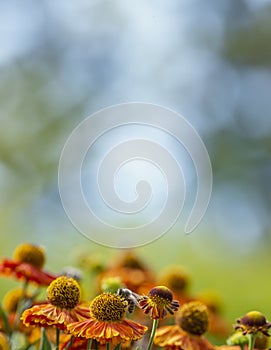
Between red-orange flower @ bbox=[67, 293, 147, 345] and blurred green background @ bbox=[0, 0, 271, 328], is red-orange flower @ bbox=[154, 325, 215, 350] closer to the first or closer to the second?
red-orange flower @ bbox=[67, 293, 147, 345]

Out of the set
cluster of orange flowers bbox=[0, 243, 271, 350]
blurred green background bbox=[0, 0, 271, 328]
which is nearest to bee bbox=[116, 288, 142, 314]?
cluster of orange flowers bbox=[0, 243, 271, 350]

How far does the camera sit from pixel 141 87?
5645 mm

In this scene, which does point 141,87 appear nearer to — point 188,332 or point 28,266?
point 28,266

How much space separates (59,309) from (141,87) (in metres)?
5.02

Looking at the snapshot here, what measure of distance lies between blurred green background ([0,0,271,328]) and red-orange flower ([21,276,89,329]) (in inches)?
133

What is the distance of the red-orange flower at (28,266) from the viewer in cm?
93

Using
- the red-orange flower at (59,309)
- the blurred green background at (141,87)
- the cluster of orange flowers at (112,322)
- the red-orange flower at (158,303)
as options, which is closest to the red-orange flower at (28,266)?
the cluster of orange flowers at (112,322)

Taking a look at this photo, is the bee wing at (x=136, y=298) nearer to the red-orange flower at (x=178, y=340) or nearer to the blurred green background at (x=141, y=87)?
the red-orange flower at (x=178, y=340)

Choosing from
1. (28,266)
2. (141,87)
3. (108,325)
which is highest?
(141,87)

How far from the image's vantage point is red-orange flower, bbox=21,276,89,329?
656 mm

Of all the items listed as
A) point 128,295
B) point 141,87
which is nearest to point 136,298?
point 128,295

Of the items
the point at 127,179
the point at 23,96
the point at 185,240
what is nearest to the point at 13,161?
the point at 23,96

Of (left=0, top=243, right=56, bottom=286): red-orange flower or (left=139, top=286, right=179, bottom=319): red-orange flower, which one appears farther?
(left=0, top=243, right=56, bottom=286): red-orange flower

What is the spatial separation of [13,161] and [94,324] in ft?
14.0
